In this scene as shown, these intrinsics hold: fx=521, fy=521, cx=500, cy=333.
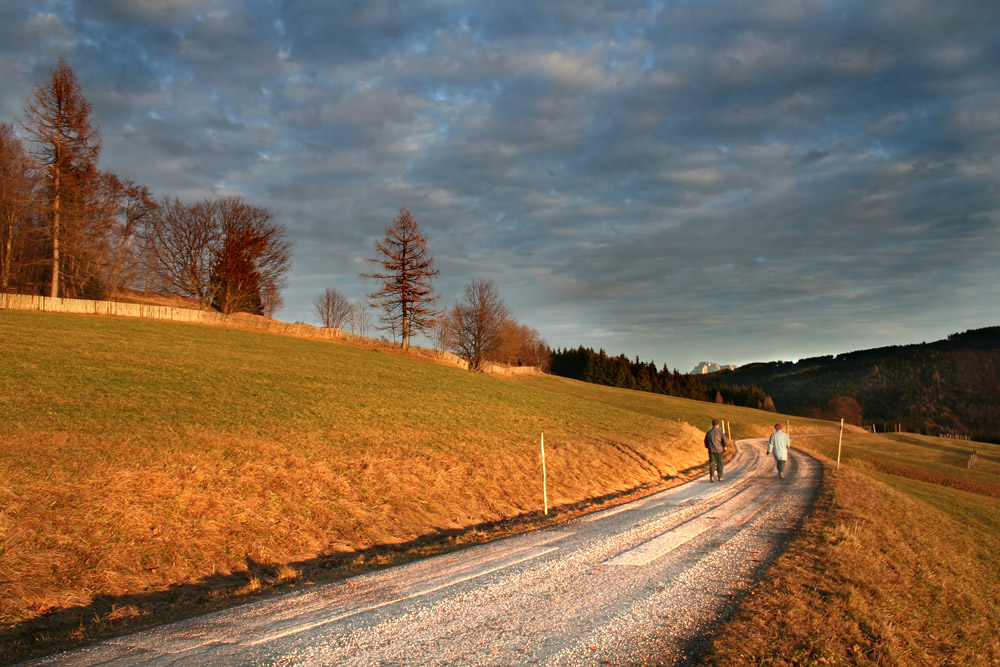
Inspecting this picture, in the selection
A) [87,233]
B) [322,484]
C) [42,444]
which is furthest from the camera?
[87,233]

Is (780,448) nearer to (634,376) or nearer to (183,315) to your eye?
(183,315)

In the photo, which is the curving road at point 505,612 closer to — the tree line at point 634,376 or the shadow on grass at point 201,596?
the shadow on grass at point 201,596

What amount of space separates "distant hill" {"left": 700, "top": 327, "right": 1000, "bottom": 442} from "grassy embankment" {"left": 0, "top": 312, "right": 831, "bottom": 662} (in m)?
109

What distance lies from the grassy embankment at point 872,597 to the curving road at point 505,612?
49 centimetres

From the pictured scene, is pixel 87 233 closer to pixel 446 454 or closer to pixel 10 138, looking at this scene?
pixel 10 138

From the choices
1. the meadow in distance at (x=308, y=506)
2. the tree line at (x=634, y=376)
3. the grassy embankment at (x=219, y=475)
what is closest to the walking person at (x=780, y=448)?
the meadow in distance at (x=308, y=506)

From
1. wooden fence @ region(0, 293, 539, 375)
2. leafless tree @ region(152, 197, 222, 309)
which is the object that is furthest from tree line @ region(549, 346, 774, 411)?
leafless tree @ region(152, 197, 222, 309)

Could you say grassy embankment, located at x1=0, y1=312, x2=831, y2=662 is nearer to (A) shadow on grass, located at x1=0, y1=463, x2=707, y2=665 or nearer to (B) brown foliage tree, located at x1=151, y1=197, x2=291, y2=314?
(A) shadow on grass, located at x1=0, y1=463, x2=707, y2=665

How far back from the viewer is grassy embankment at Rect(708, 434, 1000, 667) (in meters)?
5.34

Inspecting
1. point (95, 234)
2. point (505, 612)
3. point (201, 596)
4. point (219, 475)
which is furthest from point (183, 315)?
point (505, 612)

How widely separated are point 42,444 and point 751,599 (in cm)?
1368

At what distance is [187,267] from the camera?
59.1 metres

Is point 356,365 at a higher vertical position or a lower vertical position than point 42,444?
higher

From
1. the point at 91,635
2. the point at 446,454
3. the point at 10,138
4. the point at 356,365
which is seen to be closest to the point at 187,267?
the point at 10,138
